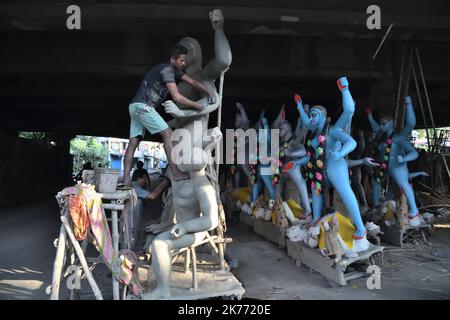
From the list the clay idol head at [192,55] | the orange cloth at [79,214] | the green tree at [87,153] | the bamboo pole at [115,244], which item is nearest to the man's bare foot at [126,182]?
the bamboo pole at [115,244]

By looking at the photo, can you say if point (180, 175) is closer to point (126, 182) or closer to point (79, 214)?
point (126, 182)

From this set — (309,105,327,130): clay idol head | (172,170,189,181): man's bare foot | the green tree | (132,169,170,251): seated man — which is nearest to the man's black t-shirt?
Result: (172,170,189,181): man's bare foot

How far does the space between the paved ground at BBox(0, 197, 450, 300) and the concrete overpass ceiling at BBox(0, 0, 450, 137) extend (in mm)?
2820

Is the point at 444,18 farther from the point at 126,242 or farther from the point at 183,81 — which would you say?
the point at 126,242

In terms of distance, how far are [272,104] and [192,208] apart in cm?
692

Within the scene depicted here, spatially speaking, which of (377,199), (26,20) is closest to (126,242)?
(26,20)

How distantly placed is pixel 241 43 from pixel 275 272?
387cm

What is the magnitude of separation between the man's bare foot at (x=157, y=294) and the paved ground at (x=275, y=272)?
0.71 metres

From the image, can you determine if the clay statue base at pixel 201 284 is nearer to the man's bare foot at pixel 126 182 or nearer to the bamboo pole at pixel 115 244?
the bamboo pole at pixel 115 244

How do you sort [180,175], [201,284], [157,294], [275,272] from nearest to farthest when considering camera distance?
[157,294], [180,175], [201,284], [275,272]

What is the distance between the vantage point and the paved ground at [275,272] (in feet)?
12.3

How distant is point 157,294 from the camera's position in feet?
9.65

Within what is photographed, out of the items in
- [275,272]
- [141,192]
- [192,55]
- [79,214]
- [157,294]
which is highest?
[192,55]
